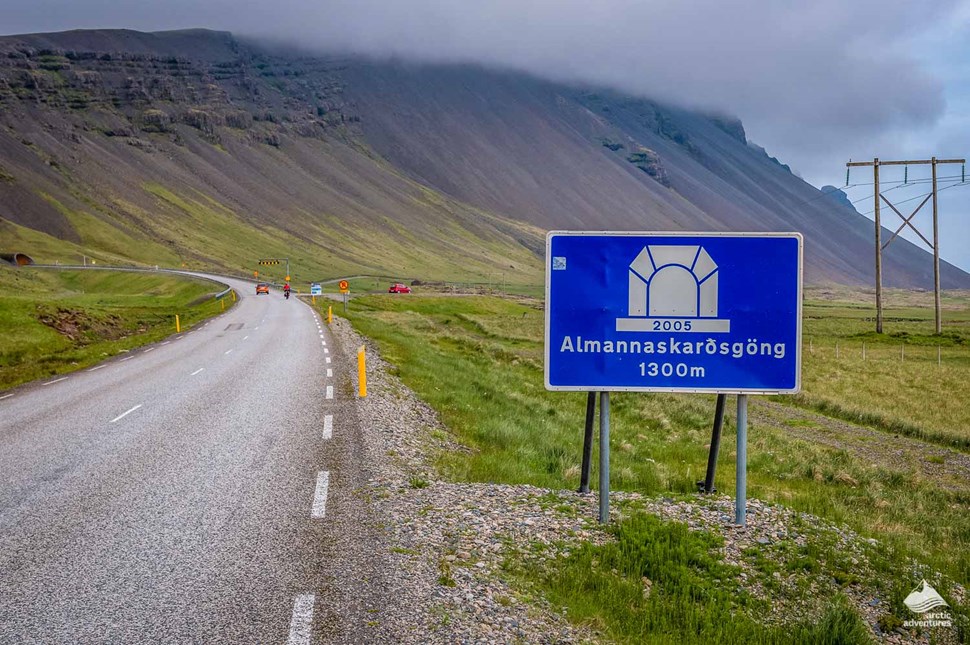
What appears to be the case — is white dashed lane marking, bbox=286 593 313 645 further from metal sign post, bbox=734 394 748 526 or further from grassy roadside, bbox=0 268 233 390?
grassy roadside, bbox=0 268 233 390

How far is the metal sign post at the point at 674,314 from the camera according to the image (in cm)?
820

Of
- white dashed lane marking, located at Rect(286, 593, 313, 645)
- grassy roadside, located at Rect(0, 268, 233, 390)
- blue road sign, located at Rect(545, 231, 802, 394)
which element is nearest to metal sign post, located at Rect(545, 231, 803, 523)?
blue road sign, located at Rect(545, 231, 802, 394)

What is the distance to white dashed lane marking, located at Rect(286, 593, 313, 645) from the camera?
556cm

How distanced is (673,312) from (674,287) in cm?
28

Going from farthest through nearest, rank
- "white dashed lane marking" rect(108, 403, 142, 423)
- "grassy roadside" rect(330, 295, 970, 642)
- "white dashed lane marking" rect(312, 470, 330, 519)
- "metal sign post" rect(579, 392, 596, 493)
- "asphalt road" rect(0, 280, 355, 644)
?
1. "white dashed lane marking" rect(108, 403, 142, 423)
2. "metal sign post" rect(579, 392, 596, 493)
3. "white dashed lane marking" rect(312, 470, 330, 519)
4. "grassy roadside" rect(330, 295, 970, 642)
5. "asphalt road" rect(0, 280, 355, 644)

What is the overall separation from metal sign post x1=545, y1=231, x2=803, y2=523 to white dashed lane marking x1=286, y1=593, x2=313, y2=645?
3559mm

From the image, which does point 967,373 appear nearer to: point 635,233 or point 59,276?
point 635,233

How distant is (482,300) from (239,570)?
277 ft

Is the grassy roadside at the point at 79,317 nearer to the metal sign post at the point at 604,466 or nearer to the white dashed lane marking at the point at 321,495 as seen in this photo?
the white dashed lane marking at the point at 321,495

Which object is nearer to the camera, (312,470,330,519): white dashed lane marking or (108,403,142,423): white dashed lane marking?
(312,470,330,519): white dashed lane marking

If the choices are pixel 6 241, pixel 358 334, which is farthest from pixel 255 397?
pixel 6 241

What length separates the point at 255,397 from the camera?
1753 cm

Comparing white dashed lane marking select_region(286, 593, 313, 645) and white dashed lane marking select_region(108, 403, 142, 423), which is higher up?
white dashed lane marking select_region(108, 403, 142, 423)

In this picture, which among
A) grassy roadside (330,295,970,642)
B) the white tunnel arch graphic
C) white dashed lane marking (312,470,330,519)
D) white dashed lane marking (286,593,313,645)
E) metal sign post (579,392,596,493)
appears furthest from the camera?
metal sign post (579,392,596,493)
